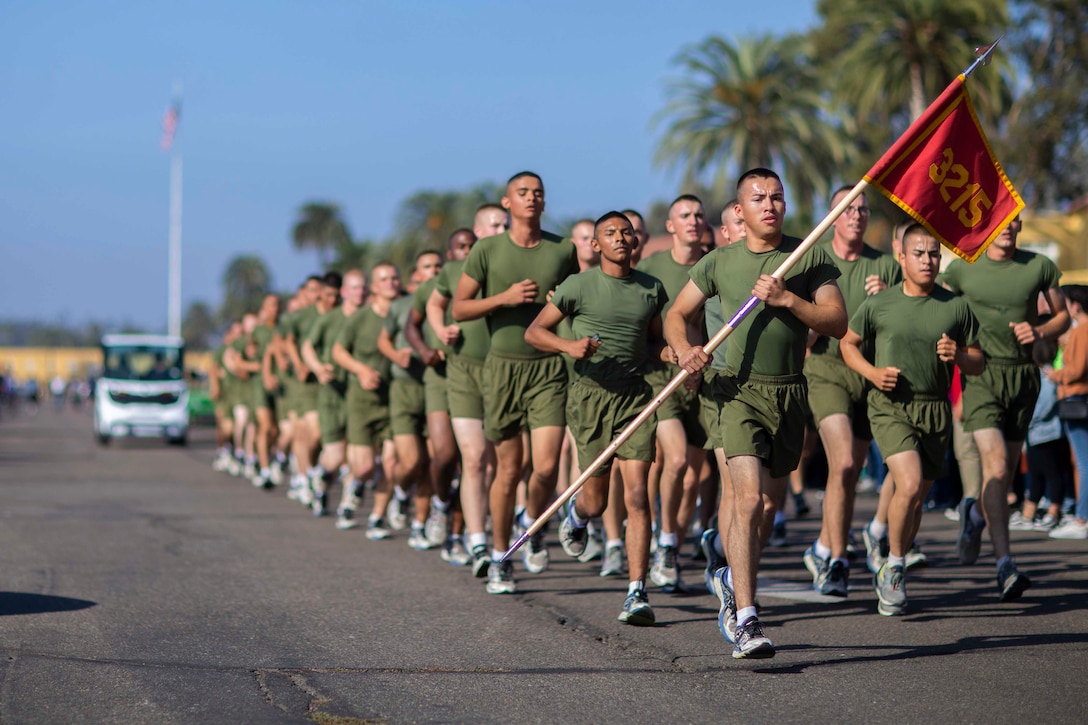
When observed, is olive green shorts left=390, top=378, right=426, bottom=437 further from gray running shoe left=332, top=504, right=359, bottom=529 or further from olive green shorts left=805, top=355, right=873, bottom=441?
olive green shorts left=805, top=355, right=873, bottom=441

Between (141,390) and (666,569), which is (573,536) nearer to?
(666,569)

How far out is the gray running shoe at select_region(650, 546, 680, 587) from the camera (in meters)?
8.55

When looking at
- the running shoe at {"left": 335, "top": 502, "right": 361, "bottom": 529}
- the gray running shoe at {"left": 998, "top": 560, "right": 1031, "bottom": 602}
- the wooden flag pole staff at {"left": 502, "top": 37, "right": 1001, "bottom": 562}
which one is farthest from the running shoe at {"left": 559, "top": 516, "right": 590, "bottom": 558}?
the running shoe at {"left": 335, "top": 502, "right": 361, "bottom": 529}

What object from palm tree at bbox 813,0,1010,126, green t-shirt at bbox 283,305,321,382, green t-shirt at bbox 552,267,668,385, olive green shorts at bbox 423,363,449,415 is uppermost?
palm tree at bbox 813,0,1010,126

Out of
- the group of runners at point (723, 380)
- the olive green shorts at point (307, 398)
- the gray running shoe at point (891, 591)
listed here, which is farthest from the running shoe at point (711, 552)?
the olive green shorts at point (307, 398)

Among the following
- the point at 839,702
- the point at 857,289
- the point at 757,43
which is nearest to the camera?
the point at 839,702

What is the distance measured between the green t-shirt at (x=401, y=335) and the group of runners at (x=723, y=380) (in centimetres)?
21

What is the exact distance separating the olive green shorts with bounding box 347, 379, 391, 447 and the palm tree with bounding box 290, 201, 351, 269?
256 ft

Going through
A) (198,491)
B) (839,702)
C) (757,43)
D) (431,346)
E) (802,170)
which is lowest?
(198,491)

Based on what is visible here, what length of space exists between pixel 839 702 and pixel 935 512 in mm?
9701

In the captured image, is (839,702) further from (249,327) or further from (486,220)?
(249,327)

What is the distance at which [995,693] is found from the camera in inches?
221

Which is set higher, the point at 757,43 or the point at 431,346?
the point at 757,43

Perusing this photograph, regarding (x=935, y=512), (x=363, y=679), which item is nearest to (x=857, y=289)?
(x=363, y=679)
